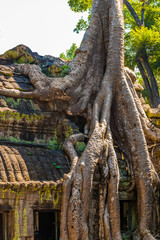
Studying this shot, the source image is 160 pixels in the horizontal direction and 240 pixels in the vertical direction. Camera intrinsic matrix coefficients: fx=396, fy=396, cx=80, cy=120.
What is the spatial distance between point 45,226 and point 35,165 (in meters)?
1.39

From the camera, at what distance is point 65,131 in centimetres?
840

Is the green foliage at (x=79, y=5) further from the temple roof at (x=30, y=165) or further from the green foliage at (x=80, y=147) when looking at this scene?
the temple roof at (x=30, y=165)

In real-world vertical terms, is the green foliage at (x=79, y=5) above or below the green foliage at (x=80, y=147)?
above

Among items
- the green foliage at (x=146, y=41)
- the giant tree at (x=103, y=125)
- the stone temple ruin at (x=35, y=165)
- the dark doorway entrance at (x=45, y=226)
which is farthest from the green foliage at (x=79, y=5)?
the dark doorway entrance at (x=45, y=226)

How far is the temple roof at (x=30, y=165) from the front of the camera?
6.63 metres

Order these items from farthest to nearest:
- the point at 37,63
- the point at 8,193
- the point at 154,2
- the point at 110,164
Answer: the point at 154,2
the point at 37,63
the point at 110,164
the point at 8,193

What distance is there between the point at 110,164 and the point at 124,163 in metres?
0.97

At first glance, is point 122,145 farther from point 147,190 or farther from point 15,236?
point 15,236

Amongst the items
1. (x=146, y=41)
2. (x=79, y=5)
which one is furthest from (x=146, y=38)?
(x=79, y=5)

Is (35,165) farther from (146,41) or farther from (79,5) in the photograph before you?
(79,5)

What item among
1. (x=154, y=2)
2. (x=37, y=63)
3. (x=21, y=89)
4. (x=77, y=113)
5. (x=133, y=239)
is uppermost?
(x=154, y=2)

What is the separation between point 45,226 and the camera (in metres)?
7.77

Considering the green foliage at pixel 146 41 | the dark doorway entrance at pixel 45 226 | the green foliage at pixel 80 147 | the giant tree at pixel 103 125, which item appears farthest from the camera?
the green foliage at pixel 146 41

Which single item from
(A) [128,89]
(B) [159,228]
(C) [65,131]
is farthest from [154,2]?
(B) [159,228]
